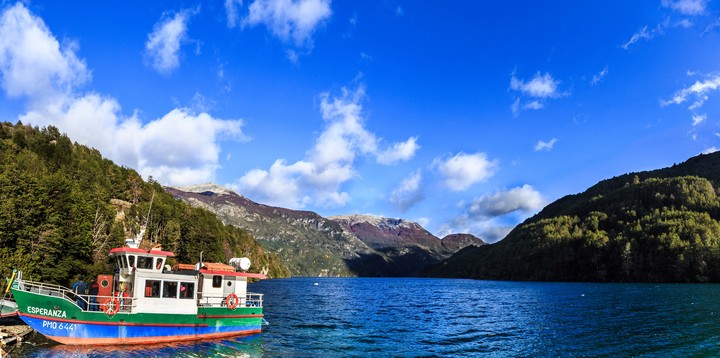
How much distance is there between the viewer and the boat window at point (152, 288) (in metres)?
37.1

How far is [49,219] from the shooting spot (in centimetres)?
6219

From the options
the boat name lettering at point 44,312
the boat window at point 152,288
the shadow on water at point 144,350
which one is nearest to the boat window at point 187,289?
the boat window at point 152,288

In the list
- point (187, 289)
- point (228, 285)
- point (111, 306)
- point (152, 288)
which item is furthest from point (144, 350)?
point (228, 285)

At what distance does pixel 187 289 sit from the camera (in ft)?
128

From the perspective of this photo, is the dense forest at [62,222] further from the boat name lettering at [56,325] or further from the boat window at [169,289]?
the boat name lettering at [56,325]

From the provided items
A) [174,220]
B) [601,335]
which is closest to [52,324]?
[601,335]

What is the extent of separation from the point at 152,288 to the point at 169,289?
4.60ft

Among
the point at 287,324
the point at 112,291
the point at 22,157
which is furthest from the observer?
the point at 22,157

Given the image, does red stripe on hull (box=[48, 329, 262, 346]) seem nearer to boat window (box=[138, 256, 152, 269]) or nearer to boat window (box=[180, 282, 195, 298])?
boat window (box=[180, 282, 195, 298])

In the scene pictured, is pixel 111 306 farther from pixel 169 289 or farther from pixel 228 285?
pixel 228 285

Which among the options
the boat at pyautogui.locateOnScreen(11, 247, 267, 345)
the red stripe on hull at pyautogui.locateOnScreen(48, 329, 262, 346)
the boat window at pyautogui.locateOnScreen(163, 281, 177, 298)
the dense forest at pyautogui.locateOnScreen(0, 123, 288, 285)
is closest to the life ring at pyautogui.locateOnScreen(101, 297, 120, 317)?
the boat at pyautogui.locateOnScreen(11, 247, 267, 345)

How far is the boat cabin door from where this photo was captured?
4366 cm

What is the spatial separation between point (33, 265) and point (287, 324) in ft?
117

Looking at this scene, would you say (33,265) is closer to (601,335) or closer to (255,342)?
(255,342)
